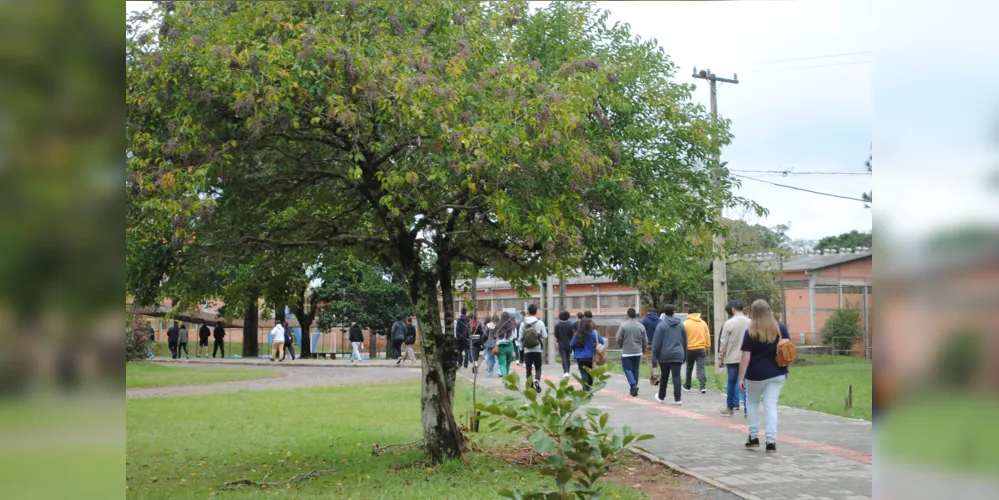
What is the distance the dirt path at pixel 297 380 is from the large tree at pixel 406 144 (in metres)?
11.6

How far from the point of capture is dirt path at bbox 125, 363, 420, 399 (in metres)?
20.7

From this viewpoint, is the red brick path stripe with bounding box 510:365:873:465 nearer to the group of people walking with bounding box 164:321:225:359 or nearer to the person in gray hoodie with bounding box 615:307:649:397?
the person in gray hoodie with bounding box 615:307:649:397

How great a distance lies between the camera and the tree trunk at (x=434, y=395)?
29.2 feet

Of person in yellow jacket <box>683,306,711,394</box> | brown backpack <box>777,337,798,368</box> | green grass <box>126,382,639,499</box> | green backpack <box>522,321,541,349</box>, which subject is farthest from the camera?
Answer: person in yellow jacket <box>683,306,711,394</box>

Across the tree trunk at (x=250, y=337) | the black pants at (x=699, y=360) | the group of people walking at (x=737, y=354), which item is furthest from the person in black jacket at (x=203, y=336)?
the black pants at (x=699, y=360)

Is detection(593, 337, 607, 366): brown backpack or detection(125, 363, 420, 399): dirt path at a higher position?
detection(593, 337, 607, 366): brown backpack

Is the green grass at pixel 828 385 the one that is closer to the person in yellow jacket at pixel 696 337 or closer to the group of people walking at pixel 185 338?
the person in yellow jacket at pixel 696 337

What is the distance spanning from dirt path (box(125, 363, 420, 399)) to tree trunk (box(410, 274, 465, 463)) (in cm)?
1177

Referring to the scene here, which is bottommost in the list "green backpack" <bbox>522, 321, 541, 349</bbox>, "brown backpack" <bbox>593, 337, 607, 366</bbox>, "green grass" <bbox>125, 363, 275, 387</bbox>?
"green grass" <bbox>125, 363, 275, 387</bbox>
